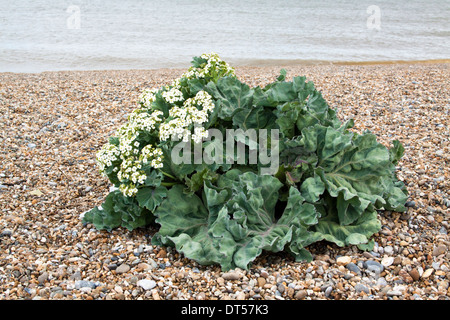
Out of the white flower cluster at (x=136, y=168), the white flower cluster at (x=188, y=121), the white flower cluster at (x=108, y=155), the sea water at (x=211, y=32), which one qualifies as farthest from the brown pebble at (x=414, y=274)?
the sea water at (x=211, y=32)

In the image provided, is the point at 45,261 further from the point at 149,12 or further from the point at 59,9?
the point at 59,9

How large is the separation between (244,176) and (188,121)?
0.48m

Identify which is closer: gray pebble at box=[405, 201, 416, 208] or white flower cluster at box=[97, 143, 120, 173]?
white flower cluster at box=[97, 143, 120, 173]

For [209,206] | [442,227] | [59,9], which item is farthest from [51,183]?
[59,9]

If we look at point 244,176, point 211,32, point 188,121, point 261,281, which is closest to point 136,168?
point 188,121

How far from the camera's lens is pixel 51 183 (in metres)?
3.52

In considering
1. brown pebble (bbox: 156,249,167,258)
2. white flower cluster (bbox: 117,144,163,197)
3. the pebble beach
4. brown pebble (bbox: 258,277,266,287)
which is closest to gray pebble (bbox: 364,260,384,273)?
the pebble beach

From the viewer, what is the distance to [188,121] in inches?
97.3

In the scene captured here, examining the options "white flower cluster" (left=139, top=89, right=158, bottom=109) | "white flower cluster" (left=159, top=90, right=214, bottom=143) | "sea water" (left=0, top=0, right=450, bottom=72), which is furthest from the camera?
"sea water" (left=0, top=0, right=450, bottom=72)

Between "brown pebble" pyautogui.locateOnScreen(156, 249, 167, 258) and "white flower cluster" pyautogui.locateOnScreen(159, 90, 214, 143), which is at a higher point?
"white flower cluster" pyautogui.locateOnScreen(159, 90, 214, 143)

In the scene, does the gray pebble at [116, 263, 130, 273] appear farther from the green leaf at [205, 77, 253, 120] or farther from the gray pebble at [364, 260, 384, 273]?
the gray pebble at [364, 260, 384, 273]

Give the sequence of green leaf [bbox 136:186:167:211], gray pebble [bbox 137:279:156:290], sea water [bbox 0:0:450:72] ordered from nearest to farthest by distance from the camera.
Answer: gray pebble [bbox 137:279:156:290] < green leaf [bbox 136:186:167:211] < sea water [bbox 0:0:450:72]

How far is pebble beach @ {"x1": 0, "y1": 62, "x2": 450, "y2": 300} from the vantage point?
7.14ft

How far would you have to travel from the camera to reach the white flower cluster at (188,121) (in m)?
2.43
